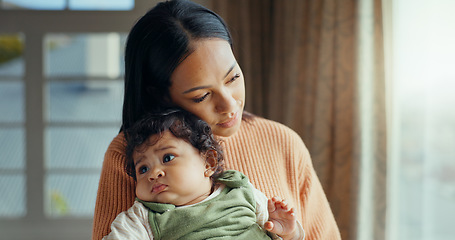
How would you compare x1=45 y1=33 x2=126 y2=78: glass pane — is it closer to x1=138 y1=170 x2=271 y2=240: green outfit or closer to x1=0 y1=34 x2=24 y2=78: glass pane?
x1=0 y1=34 x2=24 y2=78: glass pane

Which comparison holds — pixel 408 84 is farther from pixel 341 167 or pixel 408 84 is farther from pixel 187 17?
pixel 187 17

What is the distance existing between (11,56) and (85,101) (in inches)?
21.5

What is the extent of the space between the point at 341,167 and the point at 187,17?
1629 millimetres

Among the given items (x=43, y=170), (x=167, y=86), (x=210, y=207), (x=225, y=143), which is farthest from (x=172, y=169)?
(x=43, y=170)

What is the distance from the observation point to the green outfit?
934 mm

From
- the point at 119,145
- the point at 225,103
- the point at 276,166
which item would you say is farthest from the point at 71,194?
the point at 225,103

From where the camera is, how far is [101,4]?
2.96 m

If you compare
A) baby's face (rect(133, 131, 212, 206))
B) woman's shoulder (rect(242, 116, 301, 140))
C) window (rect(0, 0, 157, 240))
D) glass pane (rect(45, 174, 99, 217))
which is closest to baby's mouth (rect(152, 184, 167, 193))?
baby's face (rect(133, 131, 212, 206))

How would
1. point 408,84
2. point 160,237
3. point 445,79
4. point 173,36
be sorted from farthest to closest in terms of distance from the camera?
point 408,84 < point 445,79 < point 173,36 < point 160,237

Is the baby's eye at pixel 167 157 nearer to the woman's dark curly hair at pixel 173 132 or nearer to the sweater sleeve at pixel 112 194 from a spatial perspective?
the woman's dark curly hair at pixel 173 132

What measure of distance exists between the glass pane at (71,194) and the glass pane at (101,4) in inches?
43.7

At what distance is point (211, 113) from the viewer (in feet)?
3.61

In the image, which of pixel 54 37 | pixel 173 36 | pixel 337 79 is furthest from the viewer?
pixel 54 37

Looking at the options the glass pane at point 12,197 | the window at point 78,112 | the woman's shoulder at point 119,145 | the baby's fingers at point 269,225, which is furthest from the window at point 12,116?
the baby's fingers at point 269,225
